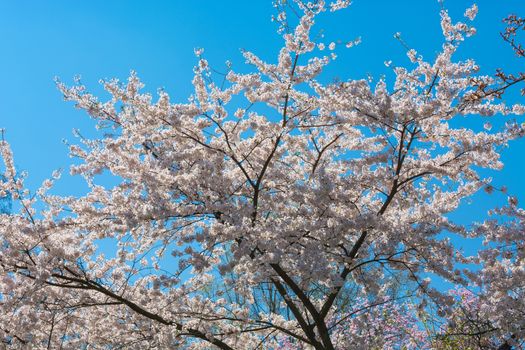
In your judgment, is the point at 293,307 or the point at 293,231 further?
the point at 293,307

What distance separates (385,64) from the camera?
825 centimetres

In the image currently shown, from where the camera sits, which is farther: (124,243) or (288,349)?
(288,349)

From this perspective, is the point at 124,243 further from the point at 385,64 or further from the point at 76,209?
the point at 385,64

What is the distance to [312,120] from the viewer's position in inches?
343

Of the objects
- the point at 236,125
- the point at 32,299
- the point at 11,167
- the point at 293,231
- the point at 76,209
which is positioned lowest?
the point at 32,299

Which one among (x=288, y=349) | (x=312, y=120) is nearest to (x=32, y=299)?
(x=312, y=120)

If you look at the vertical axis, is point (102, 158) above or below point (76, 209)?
above

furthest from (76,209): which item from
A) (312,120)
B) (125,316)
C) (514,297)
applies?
(514,297)


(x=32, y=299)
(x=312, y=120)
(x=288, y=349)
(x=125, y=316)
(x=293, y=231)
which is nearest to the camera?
(x=293, y=231)

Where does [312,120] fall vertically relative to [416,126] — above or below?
above

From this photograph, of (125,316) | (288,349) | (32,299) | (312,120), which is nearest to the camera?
(32,299)

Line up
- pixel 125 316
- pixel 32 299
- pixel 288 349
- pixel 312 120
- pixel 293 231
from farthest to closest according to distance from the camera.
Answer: pixel 288 349 < pixel 125 316 < pixel 312 120 < pixel 32 299 < pixel 293 231

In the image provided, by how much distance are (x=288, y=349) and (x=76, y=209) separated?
7870 mm

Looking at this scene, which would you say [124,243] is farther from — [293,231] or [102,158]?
[293,231]
